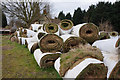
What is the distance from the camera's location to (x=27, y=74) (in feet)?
9.08

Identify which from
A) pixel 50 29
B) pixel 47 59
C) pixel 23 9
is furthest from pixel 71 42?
pixel 23 9

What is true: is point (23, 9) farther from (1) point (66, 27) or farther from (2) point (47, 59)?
(2) point (47, 59)

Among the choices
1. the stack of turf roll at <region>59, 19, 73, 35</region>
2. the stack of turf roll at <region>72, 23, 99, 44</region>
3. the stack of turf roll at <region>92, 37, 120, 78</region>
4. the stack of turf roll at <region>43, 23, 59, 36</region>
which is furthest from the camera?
the stack of turf roll at <region>59, 19, 73, 35</region>

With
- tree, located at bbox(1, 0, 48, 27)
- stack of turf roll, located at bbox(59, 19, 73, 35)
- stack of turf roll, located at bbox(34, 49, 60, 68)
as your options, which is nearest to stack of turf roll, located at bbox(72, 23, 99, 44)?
stack of turf roll, located at bbox(59, 19, 73, 35)

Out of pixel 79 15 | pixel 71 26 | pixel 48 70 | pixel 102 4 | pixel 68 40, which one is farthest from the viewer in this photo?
pixel 79 15

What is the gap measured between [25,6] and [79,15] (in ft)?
39.9

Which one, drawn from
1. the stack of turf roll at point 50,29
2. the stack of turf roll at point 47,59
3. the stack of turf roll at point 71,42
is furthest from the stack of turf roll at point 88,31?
the stack of turf roll at point 47,59

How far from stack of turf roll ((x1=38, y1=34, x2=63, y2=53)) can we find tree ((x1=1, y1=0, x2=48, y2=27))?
12.8 metres

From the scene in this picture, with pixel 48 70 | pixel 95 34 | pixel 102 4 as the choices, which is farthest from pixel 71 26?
pixel 102 4

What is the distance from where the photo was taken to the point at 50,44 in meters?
3.44

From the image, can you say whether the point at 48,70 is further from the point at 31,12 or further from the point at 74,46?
the point at 31,12

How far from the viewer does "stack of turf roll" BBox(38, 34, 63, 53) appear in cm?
339

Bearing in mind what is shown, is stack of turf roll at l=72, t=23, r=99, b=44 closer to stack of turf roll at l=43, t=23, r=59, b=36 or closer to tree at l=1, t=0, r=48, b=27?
stack of turf roll at l=43, t=23, r=59, b=36

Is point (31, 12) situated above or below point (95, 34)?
above
